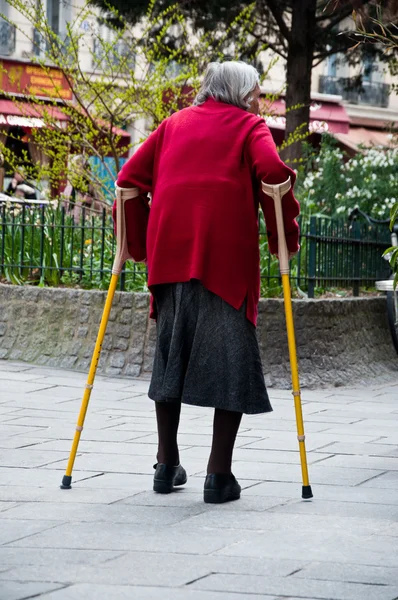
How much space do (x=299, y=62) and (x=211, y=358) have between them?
11662 mm

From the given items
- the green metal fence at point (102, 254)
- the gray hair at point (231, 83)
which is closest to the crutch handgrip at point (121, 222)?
the gray hair at point (231, 83)

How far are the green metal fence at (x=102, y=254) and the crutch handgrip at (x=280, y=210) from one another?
4379 mm

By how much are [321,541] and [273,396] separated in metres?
4.35

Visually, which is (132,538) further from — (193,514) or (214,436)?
(214,436)

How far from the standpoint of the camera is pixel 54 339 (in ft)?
31.6

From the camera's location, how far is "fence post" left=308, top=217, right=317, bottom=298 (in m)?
9.41

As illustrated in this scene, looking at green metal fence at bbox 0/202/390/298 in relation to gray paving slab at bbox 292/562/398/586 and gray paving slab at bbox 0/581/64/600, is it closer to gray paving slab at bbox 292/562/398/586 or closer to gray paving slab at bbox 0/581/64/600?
gray paving slab at bbox 292/562/398/586

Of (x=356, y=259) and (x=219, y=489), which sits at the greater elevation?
(x=356, y=259)

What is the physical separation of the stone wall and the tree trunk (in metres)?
6.26

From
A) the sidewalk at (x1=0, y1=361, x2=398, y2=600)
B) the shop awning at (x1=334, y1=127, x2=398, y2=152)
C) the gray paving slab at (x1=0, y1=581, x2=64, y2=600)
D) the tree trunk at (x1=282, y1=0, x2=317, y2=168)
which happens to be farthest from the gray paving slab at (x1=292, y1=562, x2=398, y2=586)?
the shop awning at (x1=334, y1=127, x2=398, y2=152)

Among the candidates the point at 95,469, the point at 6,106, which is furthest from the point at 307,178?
the point at 6,106

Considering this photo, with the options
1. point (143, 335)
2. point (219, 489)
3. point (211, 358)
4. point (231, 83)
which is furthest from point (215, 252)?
point (143, 335)

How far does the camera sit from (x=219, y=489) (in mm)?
4789

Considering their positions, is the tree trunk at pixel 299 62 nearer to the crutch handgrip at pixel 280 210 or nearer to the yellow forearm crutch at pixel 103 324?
the yellow forearm crutch at pixel 103 324
